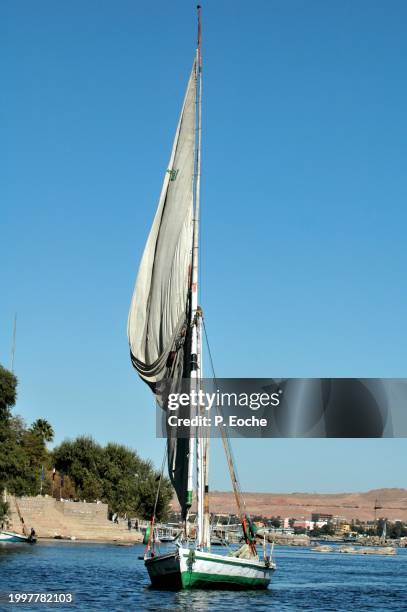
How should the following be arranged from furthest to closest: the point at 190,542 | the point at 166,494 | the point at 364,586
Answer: the point at 166,494, the point at 364,586, the point at 190,542

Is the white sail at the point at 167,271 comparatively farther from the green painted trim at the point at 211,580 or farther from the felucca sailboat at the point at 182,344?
the green painted trim at the point at 211,580

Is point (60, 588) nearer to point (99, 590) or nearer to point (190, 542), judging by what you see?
point (99, 590)

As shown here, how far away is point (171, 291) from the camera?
106ft

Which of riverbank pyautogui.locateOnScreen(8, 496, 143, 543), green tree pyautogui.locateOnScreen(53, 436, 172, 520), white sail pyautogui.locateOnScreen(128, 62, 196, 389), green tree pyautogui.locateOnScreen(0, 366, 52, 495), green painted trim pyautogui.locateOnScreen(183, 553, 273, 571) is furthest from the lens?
green tree pyautogui.locateOnScreen(53, 436, 172, 520)

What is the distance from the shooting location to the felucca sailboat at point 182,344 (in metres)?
29.6

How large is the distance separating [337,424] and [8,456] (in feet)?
89.2

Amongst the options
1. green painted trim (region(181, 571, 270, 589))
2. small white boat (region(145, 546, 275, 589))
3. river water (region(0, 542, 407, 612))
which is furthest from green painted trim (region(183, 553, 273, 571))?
river water (region(0, 542, 407, 612))

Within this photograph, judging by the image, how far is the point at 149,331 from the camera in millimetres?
32344

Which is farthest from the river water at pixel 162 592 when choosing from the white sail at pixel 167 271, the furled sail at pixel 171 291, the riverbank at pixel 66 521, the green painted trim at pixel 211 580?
the riverbank at pixel 66 521

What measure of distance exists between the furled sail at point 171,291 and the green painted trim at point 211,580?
2.23m

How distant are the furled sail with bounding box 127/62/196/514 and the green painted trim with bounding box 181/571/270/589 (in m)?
2.23

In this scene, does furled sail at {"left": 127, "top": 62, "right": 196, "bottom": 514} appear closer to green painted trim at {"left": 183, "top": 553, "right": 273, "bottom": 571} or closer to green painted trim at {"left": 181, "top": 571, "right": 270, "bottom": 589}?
green painted trim at {"left": 183, "top": 553, "right": 273, "bottom": 571}

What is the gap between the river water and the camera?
88.8ft

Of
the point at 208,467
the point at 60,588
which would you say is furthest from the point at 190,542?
the point at 60,588
